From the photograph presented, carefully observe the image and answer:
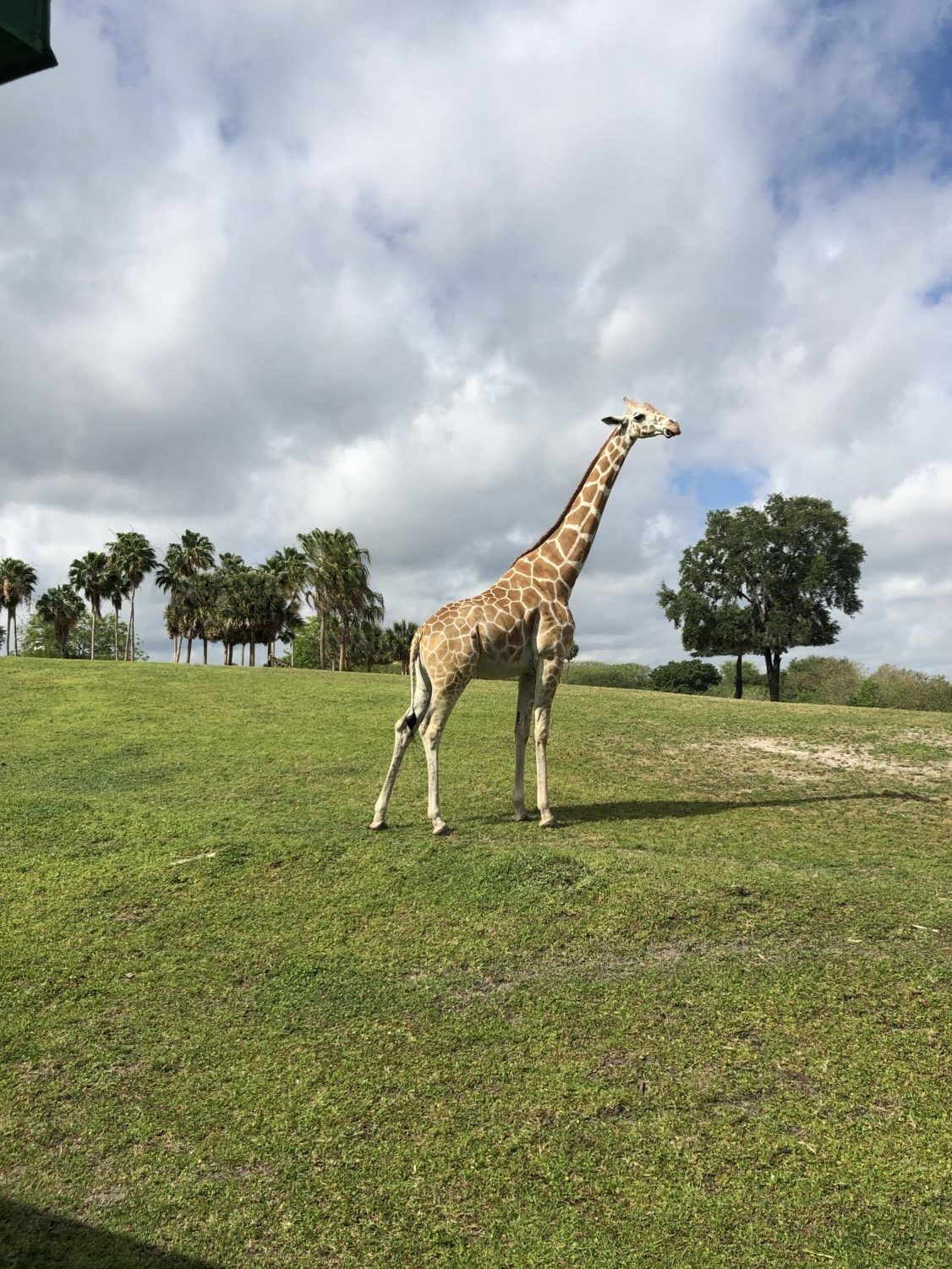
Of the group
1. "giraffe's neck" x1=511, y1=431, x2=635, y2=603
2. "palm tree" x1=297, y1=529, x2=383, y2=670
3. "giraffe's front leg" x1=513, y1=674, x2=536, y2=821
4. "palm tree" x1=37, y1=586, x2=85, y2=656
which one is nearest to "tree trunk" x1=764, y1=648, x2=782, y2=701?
"palm tree" x1=297, y1=529, x2=383, y2=670

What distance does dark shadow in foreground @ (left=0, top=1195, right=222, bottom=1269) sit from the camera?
345cm

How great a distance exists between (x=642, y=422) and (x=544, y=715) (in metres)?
3.95

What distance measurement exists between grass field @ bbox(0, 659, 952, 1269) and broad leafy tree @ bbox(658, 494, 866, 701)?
35747mm

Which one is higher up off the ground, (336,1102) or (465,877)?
(465,877)

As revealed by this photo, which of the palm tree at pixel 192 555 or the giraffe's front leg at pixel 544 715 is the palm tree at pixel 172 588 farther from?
the giraffe's front leg at pixel 544 715

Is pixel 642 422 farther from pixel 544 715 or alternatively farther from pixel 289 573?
pixel 289 573

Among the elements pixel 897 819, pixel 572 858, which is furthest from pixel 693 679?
pixel 572 858

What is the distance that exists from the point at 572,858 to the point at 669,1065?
2919mm

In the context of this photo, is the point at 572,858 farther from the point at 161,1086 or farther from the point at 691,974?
the point at 161,1086

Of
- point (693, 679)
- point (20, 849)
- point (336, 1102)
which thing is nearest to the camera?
point (336, 1102)

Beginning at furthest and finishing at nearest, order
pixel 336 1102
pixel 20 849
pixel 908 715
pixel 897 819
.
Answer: pixel 908 715 < pixel 897 819 < pixel 20 849 < pixel 336 1102

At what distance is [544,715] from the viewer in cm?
960

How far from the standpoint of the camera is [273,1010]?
550 centimetres

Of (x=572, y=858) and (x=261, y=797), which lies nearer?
(x=572, y=858)
